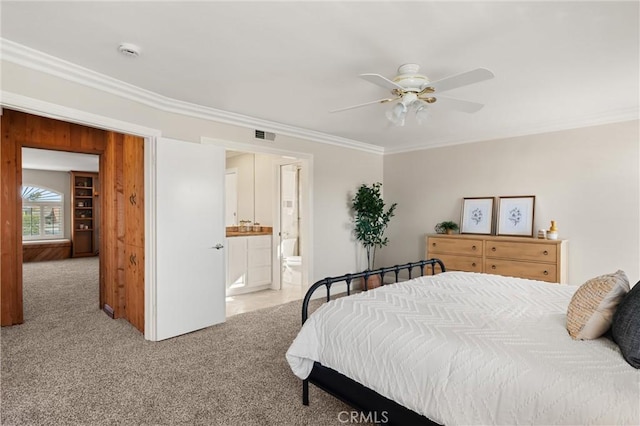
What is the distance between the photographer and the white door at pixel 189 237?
3.36 meters

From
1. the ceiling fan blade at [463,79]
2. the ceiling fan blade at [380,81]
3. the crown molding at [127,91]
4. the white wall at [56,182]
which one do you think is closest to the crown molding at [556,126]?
the crown molding at [127,91]

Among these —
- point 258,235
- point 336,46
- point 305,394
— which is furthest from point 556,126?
point 258,235

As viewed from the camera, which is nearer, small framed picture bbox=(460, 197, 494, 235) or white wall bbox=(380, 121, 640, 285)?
white wall bbox=(380, 121, 640, 285)

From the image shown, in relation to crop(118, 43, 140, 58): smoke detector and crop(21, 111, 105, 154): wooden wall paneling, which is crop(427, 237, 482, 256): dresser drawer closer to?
crop(118, 43, 140, 58): smoke detector

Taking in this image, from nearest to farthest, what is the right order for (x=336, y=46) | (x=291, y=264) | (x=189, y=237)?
(x=336, y=46), (x=189, y=237), (x=291, y=264)

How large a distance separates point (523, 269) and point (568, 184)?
1.20 meters

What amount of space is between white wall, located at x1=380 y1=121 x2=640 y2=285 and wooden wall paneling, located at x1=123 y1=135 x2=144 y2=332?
4.08 meters

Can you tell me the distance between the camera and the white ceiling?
191 centimetres

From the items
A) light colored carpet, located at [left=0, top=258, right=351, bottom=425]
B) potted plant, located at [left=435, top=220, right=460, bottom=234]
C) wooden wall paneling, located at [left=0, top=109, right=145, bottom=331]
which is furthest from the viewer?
potted plant, located at [left=435, top=220, right=460, bottom=234]

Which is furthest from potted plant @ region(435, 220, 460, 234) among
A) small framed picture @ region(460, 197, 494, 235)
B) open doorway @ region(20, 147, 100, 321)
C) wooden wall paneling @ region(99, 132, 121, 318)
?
open doorway @ region(20, 147, 100, 321)

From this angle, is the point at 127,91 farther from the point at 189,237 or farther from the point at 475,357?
the point at 475,357

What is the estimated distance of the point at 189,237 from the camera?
3.55 m

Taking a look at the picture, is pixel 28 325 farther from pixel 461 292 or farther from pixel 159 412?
pixel 461 292

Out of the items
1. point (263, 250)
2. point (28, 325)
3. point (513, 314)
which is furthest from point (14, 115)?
point (513, 314)
